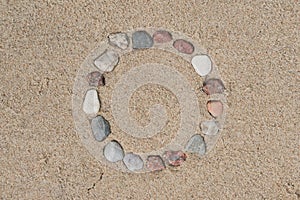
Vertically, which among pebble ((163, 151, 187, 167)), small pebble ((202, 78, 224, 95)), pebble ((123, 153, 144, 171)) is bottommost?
pebble ((123, 153, 144, 171))

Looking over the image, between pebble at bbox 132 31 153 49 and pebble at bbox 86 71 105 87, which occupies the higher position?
pebble at bbox 132 31 153 49

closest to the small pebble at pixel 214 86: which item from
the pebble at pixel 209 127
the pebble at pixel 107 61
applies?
the pebble at pixel 209 127

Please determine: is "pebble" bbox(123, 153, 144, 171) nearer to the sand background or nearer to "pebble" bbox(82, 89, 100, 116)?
the sand background

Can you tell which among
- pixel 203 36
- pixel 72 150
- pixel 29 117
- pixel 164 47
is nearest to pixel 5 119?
pixel 29 117

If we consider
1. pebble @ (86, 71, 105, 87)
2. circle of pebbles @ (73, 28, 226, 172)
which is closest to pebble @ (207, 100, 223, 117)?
circle of pebbles @ (73, 28, 226, 172)

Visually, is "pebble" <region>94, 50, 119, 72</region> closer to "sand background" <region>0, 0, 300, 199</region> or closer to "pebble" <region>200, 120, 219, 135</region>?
"sand background" <region>0, 0, 300, 199</region>
